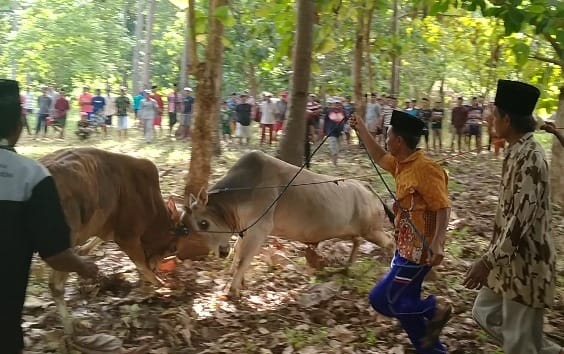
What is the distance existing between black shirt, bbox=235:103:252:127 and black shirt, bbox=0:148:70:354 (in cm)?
1859

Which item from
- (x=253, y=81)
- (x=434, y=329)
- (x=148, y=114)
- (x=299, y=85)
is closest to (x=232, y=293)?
(x=434, y=329)

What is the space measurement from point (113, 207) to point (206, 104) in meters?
2.18

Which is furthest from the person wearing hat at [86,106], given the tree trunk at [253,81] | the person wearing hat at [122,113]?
the tree trunk at [253,81]

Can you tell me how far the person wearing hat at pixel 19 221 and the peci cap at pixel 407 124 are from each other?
2.58 metres

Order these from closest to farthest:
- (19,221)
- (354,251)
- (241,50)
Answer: (19,221) → (354,251) → (241,50)

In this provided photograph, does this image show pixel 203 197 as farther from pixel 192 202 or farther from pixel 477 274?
pixel 477 274

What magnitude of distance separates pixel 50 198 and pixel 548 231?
3.10 metres

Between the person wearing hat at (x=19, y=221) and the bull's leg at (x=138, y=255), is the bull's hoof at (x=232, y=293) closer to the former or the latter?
the bull's leg at (x=138, y=255)

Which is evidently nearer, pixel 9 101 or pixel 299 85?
pixel 9 101

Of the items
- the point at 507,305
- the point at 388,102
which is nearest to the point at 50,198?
the point at 507,305

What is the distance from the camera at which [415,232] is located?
179 inches

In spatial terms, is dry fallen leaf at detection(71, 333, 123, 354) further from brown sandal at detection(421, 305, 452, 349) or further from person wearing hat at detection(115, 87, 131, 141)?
person wearing hat at detection(115, 87, 131, 141)

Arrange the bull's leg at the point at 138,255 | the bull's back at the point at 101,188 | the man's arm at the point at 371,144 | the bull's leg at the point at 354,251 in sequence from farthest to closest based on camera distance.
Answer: the bull's leg at the point at 354,251, the bull's leg at the point at 138,255, the bull's back at the point at 101,188, the man's arm at the point at 371,144

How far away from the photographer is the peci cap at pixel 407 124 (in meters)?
4.52
